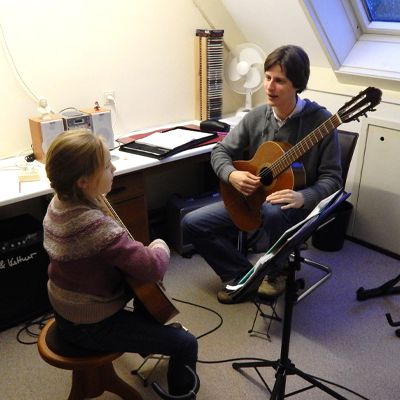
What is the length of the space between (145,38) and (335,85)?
118 centimetres

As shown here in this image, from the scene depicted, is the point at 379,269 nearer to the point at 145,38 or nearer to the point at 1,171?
the point at 145,38

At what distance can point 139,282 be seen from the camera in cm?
134

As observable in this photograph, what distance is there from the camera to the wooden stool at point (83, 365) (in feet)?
4.38

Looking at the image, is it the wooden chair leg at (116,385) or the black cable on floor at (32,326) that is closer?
the wooden chair leg at (116,385)

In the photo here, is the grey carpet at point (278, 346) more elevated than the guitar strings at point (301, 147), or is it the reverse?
the guitar strings at point (301, 147)

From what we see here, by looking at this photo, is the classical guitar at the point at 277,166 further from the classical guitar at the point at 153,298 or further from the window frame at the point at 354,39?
the window frame at the point at 354,39

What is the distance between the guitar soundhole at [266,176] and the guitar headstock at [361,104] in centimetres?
40

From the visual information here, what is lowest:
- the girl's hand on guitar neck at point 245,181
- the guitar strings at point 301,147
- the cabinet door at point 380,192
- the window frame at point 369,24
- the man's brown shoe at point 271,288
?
the man's brown shoe at point 271,288

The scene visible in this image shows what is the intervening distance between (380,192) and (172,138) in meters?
1.25

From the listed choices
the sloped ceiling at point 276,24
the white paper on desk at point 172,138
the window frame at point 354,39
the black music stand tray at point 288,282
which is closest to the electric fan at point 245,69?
the sloped ceiling at point 276,24

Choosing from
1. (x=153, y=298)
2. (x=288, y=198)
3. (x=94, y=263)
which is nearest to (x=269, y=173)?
(x=288, y=198)

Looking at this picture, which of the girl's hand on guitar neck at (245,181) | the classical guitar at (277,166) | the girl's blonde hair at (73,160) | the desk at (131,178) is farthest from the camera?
the desk at (131,178)

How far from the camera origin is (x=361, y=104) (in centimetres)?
161

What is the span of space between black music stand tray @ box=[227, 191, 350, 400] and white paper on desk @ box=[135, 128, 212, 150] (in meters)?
1.02
